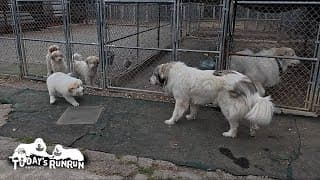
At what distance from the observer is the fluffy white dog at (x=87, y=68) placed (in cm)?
625

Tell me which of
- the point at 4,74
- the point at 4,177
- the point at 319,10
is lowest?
the point at 4,177

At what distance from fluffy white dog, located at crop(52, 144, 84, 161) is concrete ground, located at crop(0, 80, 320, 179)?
0.21 meters

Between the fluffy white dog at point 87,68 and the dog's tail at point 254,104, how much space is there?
3.45 metres

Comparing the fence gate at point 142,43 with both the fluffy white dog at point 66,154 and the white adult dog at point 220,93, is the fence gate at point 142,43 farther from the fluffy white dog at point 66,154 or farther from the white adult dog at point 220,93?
the fluffy white dog at point 66,154

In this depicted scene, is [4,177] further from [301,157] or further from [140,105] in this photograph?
[301,157]

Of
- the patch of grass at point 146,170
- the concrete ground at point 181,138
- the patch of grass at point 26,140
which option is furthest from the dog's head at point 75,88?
the patch of grass at point 146,170

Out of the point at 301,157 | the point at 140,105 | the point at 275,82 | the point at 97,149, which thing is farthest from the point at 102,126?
the point at 275,82

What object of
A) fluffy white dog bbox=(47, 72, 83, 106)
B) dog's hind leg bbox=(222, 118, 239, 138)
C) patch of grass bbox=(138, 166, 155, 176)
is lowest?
patch of grass bbox=(138, 166, 155, 176)

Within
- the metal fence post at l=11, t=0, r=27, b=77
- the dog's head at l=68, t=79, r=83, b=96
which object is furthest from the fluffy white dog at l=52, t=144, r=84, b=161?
the metal fence post at l=11, t=0, r=27, b=77

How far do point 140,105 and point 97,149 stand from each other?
175 centimetres

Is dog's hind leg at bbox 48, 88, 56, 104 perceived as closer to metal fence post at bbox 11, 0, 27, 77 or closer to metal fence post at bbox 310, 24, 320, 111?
metal fence post at bbox 11, 0, 27, 77

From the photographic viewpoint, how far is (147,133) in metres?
4.43

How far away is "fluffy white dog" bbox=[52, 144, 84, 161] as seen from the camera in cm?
367

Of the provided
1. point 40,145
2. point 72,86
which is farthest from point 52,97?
point 40,145
